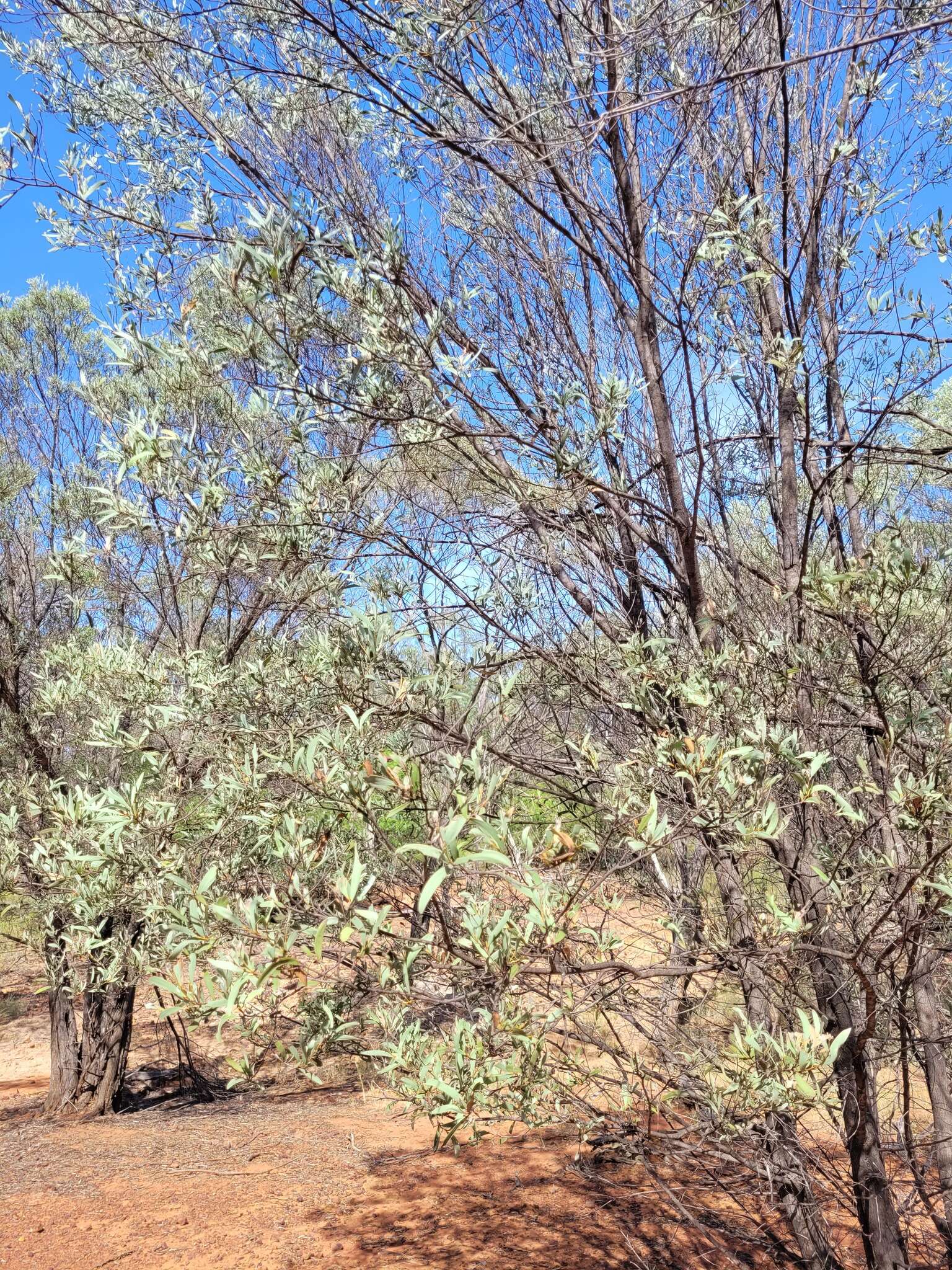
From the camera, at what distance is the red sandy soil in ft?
14.2

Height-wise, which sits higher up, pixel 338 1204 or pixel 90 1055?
pixel 90 1055

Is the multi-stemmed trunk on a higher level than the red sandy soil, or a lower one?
higher

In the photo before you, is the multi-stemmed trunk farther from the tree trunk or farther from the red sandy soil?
the red sandy soil

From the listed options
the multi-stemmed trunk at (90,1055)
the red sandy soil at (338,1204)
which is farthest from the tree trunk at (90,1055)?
the red sandy soil at (338,1204)

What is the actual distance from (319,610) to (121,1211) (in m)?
4.23

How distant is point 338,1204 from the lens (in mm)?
5152

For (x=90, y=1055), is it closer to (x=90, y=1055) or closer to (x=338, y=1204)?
(x=90, y=1055)

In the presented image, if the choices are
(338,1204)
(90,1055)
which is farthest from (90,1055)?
(338,1204)

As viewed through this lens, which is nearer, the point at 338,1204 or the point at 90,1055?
the point at 338,1204

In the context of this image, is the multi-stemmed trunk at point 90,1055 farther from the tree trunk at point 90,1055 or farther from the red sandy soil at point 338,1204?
the red sandy soil at point 338,1204

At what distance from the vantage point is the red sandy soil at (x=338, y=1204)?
4.32 meters

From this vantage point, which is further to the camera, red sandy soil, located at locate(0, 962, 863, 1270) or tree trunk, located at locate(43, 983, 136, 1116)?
tree trunk, located at locate(43, 983, 136, 1116)

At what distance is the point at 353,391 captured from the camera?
2.98 m

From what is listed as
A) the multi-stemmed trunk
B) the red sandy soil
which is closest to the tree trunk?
the multi-stemmed trunk
